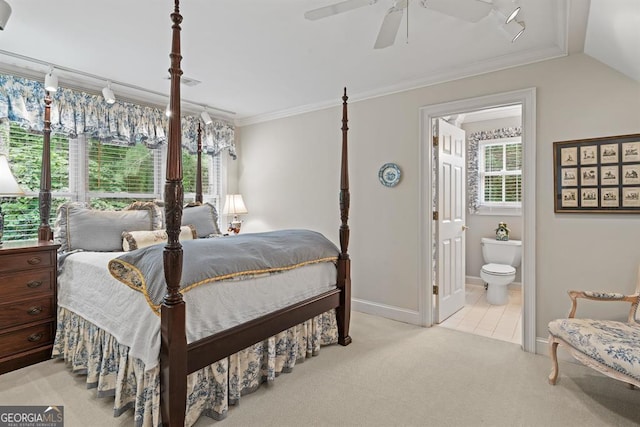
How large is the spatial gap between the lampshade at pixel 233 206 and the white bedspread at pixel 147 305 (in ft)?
6.77

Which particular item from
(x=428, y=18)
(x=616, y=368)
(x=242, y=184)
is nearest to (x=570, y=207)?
(x=616, y=368)

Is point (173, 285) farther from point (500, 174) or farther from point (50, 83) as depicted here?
point (500, 174)

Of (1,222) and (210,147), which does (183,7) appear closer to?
(1,222)

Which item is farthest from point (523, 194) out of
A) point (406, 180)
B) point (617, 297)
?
point (406, 180)

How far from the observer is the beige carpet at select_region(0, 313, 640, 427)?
1.96 meters

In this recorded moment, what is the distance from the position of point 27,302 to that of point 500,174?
17.6 feet

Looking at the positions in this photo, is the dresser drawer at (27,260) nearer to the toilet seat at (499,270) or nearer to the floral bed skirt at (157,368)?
the floral bed skirt at (157,368)

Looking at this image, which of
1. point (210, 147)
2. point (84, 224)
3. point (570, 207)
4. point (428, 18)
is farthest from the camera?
point (210, 147)

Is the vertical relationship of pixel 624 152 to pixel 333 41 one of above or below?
below

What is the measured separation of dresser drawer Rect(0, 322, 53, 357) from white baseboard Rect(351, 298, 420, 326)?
9.10 ft

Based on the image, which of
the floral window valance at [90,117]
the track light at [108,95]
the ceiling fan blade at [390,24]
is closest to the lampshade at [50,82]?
the floral window valance at [90,117]

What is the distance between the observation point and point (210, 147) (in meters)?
4.50

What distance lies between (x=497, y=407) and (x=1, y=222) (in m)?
3.58

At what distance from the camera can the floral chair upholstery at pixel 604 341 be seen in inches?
72.6
